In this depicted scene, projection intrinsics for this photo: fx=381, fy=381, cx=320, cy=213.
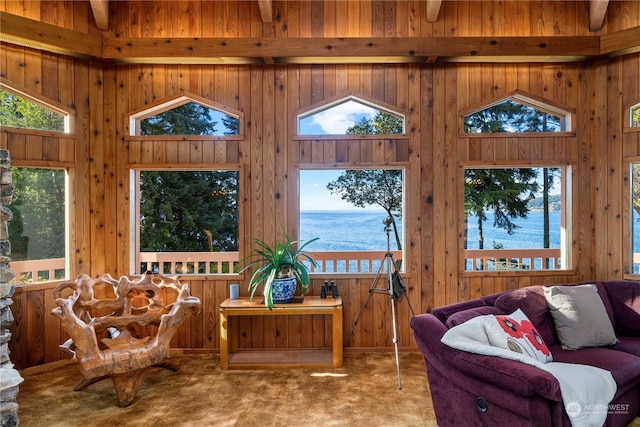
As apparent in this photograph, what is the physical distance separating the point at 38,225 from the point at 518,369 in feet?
13.4

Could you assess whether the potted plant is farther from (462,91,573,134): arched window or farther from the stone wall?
(462,91,573,134): arched window

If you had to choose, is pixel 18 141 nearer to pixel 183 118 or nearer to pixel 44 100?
pixel 44 100

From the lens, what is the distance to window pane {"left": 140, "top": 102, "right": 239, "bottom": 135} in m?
3.97

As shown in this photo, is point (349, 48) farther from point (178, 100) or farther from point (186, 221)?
point (186, 221)

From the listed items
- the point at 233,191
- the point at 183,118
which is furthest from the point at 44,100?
the point at 233,191

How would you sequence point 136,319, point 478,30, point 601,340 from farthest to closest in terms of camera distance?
point 478,30, point 136,319, point 601,340

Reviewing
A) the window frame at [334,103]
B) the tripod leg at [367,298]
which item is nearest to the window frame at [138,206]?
the window frame at [334,103]

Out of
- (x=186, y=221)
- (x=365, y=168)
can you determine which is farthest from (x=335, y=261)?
(x=186, y=221)

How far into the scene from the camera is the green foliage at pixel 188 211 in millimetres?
4008

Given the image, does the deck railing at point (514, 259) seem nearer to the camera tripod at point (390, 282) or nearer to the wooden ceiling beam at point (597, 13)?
the camera tripod at point (390, 282)

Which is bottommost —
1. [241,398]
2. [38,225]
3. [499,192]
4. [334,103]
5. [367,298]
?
[241,398]

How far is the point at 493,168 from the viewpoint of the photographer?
3998 mm

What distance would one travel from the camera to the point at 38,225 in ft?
11.8

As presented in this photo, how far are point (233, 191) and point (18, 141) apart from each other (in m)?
1.94
